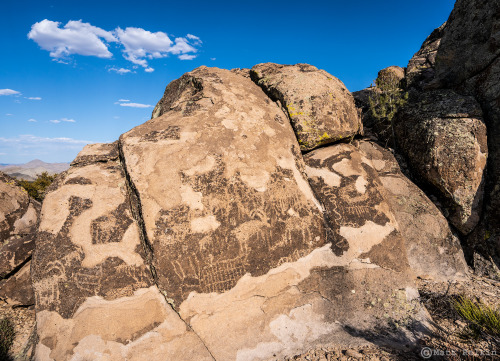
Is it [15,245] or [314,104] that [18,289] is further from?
[314,104]

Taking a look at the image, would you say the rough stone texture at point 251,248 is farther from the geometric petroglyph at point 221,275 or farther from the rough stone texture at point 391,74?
the rough stone texture at point 391,74

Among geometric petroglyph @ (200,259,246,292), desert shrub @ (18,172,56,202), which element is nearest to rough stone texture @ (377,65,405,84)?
geometric petroglyph @ (200,259,246,292)

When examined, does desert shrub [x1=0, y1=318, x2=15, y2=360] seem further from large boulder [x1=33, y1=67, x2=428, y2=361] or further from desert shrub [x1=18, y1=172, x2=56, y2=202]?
desert shrub [x1=18, y1=172, x2=56, y2=202]

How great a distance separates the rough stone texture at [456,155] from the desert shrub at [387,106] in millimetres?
549

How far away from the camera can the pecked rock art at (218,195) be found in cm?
281

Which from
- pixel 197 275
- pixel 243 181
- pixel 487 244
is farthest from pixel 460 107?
pixel 197 275

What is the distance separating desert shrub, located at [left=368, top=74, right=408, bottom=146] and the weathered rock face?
18.0ft

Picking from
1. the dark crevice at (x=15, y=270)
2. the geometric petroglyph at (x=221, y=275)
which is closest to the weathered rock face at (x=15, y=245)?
the dark crevice at (x=15, y=270)

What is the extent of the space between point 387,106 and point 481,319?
3.48 meters

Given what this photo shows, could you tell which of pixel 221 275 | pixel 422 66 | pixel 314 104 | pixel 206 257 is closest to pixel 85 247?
pixel 206 257

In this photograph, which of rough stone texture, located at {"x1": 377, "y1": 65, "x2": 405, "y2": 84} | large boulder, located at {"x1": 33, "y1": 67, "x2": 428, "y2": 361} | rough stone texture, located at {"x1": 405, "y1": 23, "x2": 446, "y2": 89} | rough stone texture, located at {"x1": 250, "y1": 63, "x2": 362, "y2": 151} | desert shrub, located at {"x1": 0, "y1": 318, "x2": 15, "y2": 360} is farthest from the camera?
rough stone texture, located at {"x1": 377, "y1": 65, "x2": 405, "y2": 84}

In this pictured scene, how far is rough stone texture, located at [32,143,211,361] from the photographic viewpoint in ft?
8.20

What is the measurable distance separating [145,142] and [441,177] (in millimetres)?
4099

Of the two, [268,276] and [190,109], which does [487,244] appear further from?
[190,109]
